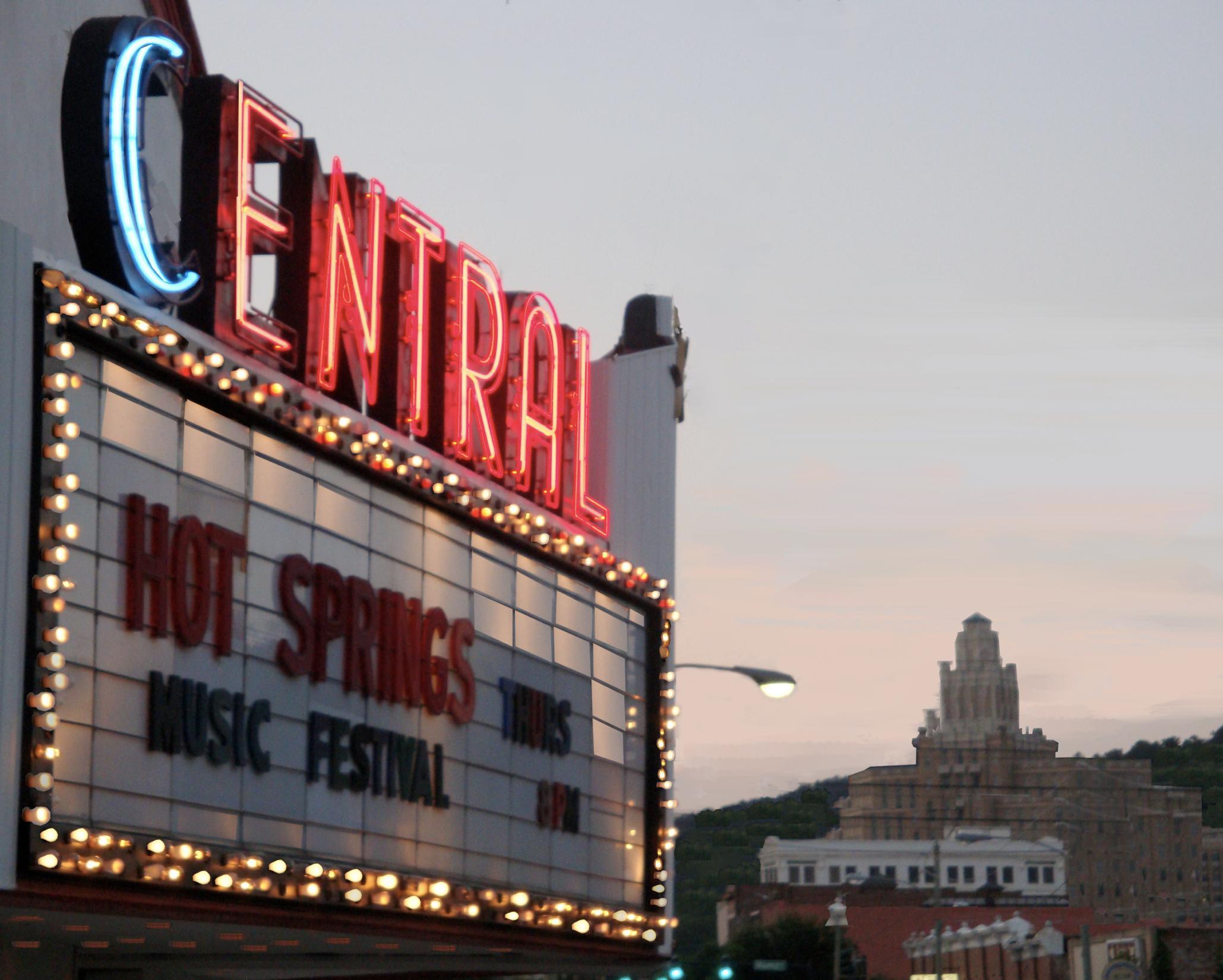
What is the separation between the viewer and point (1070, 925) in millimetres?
119125

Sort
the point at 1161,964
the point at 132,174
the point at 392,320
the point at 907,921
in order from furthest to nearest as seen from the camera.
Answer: the point at 907,921
the point at 1161,964
the point at 392,320
the point at 132,174

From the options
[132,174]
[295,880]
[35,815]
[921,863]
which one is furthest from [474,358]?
[921,863]

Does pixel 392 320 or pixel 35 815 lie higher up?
pixel 392 320

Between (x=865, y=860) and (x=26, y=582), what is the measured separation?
152 m

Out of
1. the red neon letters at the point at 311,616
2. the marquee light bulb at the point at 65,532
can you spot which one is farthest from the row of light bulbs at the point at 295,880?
the marquee light bulb at the point at 65,532

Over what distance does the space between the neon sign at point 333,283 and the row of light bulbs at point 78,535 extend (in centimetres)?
47

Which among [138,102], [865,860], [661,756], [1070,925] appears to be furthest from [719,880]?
[138,102]

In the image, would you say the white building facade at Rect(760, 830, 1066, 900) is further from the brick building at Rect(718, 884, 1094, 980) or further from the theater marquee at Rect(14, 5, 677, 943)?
the theater marquee at Rect(14, 5, 677, 943)

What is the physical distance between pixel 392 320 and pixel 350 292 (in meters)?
1.18

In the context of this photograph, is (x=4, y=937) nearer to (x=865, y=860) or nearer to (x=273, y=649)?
(x=273, y=649)

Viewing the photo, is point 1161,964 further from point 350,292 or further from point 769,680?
point 350,292

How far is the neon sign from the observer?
56.7ft

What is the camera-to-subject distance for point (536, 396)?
2528cm

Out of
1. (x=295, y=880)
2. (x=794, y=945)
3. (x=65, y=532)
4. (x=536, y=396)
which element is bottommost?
(x=794, y=945)
